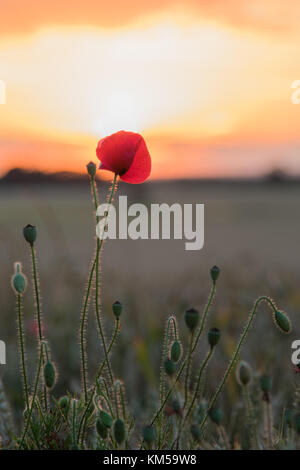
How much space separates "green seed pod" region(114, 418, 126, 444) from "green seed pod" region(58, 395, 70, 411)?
0.46 ft

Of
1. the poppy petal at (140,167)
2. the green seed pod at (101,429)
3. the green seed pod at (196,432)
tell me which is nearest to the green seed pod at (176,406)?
the green seed pod at (196,432)

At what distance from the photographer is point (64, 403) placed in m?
1.34

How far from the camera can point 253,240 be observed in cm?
498

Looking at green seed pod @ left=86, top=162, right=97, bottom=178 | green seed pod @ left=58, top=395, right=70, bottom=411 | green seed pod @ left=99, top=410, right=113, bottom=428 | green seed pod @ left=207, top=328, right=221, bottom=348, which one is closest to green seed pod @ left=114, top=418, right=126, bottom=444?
green seed pod @ left=99, top=410, right=113, bottom=428

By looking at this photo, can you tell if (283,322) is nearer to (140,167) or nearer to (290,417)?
(290,417)

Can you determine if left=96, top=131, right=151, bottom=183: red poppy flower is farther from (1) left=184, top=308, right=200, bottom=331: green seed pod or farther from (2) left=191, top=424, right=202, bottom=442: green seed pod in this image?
(2) left=191, top=424, right=202, bottom=442: green seed pod

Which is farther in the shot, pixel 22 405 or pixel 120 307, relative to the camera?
pixel 22 405

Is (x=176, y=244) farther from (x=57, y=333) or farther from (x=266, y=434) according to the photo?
(x=266, y=434)

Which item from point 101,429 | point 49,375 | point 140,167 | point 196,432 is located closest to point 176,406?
point 196,432

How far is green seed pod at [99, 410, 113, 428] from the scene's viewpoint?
49.6 inches

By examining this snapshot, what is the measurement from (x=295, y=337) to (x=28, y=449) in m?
1.85

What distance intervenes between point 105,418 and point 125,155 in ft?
1.78

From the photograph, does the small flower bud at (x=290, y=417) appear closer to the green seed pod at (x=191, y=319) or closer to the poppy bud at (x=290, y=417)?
the poppy bud at (x=290, y=417)

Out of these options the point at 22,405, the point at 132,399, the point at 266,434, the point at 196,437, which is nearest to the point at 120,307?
the point at 196,437
